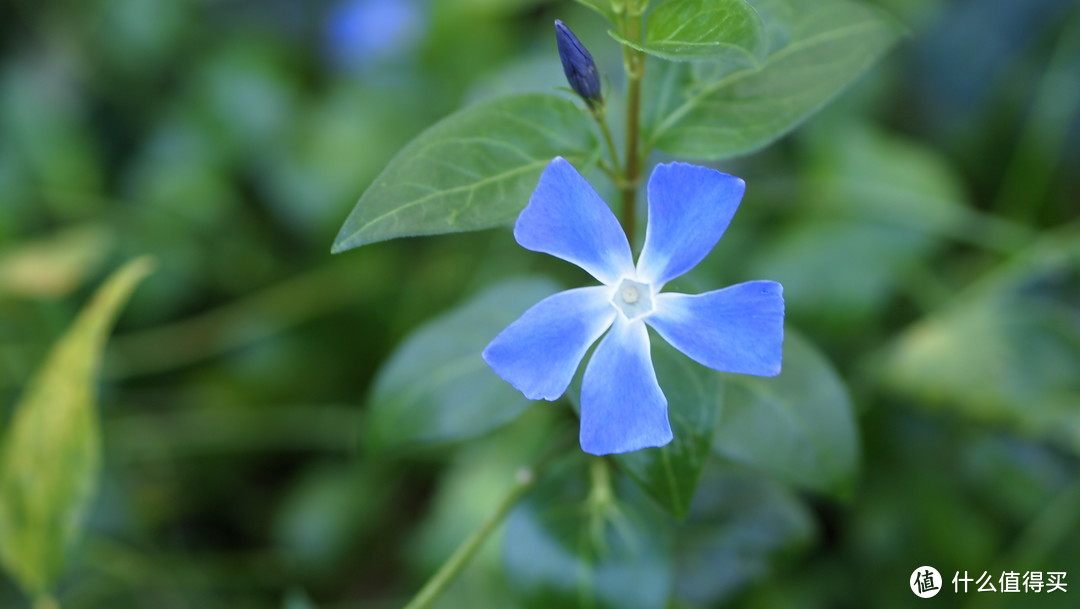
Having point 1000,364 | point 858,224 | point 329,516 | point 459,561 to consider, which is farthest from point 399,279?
point 1000,364

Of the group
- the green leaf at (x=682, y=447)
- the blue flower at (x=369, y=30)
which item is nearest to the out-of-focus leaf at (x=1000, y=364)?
the green leaf at (x=682, y=447)

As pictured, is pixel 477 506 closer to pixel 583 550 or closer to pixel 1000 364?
pixel 583 550

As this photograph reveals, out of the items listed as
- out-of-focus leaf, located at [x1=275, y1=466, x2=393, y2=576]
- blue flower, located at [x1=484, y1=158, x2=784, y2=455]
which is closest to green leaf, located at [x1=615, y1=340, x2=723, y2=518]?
blue flower, located at [x1=484, y1=158, x2=784, y2=455]

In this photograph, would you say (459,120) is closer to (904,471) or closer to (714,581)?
(714,581)

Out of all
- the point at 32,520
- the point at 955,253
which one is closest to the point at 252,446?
the point at 32,520

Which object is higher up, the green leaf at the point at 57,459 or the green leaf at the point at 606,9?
the green leaf at the point at 606,9

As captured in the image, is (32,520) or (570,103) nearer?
(570,103)

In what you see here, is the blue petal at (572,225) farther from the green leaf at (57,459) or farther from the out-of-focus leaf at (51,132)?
the out-of-focus leaf at (51,132)
